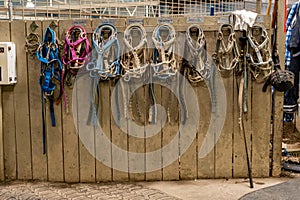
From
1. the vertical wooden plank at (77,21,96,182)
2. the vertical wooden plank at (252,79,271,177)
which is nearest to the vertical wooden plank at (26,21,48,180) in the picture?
the vertical wooden plank at (77,21,96,182)

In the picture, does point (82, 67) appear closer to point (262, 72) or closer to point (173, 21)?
point (173, 21)

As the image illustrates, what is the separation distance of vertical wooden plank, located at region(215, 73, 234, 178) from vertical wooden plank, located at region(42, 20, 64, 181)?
1.22 m

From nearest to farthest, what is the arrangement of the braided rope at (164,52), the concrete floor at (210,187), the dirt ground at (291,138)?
the concrete floor at (210,187), the braided rope at (164,52), the dirt ground at (291,138)

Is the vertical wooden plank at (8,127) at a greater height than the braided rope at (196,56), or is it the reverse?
the braided rope at (196,56)

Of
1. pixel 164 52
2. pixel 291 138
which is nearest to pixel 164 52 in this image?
pixel 164 52

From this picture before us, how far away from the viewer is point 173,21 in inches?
112

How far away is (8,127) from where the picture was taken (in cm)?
299

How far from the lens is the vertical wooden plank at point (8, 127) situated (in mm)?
2896

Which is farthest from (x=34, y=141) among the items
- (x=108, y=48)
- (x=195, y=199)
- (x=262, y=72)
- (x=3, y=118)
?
(x=262, y=72)

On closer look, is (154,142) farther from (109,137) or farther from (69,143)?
(69,143)

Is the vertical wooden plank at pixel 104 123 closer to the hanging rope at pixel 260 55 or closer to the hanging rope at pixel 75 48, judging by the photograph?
the hanging rope at pixel 75 48

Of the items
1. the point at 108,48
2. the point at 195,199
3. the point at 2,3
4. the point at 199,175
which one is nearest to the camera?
the point at 195,199

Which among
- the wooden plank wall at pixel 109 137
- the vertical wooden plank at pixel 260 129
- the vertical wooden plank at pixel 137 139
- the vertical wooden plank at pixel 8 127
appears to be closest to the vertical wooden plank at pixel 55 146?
the wooden plank wall at pixel 109 137

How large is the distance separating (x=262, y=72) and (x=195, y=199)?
108cm
